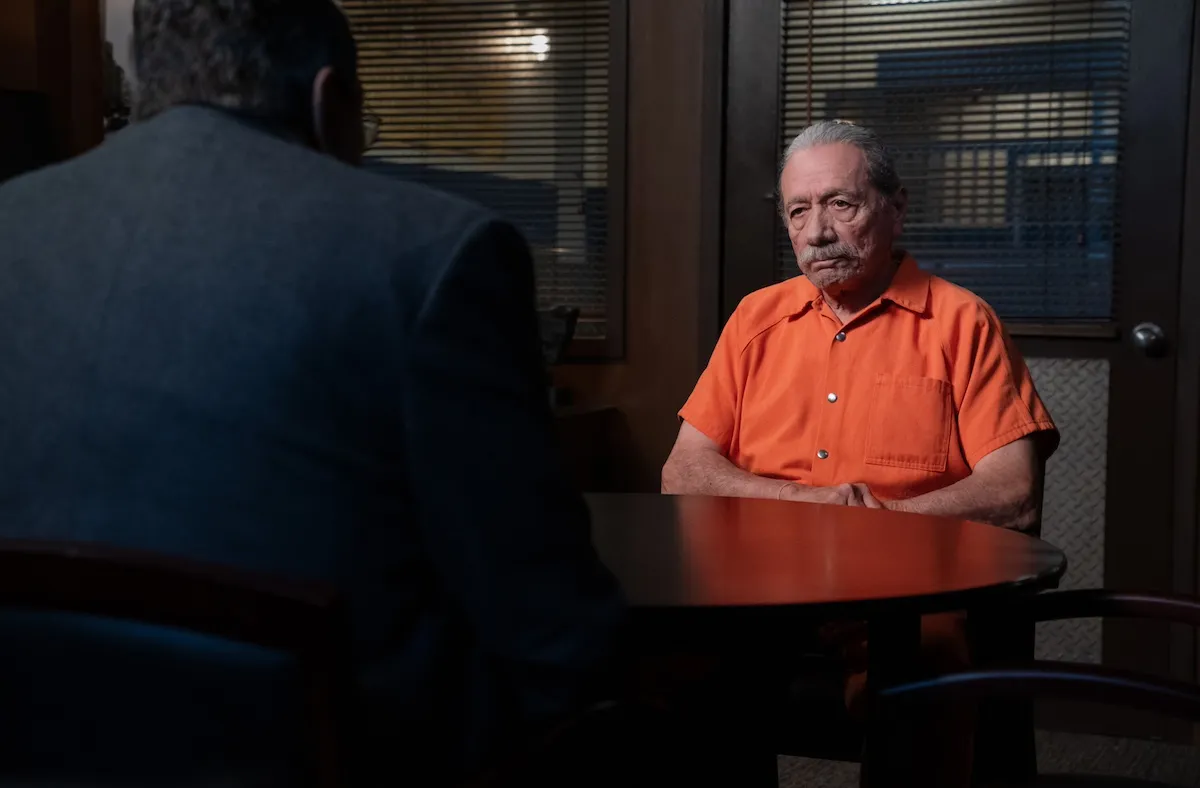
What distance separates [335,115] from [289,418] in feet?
1.08

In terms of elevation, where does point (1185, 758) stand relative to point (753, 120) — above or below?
below

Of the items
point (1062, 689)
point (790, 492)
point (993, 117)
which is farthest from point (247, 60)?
point (993, 117)

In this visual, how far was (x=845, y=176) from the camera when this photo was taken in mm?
2494

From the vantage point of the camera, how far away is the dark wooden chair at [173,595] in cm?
76

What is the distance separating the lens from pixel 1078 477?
334 centimetres

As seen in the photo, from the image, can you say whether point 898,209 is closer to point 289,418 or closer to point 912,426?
point 912,426

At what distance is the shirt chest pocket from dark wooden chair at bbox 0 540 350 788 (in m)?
1.69

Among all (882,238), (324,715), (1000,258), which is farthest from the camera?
(1000,258)

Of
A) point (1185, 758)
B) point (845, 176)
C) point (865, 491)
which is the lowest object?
point (1185, 758)

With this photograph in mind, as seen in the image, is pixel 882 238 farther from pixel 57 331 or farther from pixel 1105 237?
pixel 57 331

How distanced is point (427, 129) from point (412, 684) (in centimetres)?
305

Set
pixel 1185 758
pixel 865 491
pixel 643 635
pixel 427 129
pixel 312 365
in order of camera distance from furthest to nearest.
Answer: pixel 427 129, pixel 1185 758, pixel 865 491, pixel 643 635, pixel 312 365

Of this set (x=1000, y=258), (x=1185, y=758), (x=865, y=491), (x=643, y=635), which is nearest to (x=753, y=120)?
(x=1000, y=258)

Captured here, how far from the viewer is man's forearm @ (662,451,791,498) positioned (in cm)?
233
